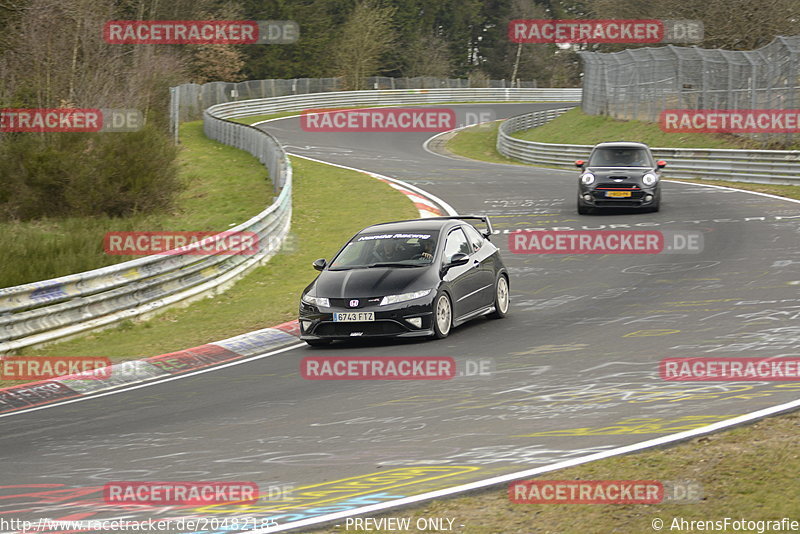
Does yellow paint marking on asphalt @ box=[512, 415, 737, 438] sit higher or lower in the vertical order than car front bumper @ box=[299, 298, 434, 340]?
higher

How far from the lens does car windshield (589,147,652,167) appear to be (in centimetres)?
2377

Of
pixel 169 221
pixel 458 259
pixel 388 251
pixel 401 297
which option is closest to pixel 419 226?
pixel 388 251

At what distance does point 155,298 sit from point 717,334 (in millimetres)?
Answer: 8093

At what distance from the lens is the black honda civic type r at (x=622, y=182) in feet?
76.3

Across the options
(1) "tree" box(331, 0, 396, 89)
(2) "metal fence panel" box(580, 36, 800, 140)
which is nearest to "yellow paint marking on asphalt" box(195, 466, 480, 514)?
(2) "metal fence panel" box(580, 36, 800, 140)

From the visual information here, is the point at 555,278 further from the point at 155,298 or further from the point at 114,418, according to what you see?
the point at 114,418

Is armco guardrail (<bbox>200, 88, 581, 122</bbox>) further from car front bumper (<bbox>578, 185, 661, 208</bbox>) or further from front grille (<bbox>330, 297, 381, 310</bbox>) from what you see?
front grille (<bbox>330, 297, 381, 310</bbox>)

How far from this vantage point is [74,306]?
13.9 metres

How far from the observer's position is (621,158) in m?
24.0

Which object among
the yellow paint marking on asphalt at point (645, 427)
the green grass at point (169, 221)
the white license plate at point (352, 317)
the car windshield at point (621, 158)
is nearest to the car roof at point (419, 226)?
the white license plate at point (352, 317)

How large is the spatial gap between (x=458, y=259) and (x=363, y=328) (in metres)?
1.52

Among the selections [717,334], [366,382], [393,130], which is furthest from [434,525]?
[393,130]

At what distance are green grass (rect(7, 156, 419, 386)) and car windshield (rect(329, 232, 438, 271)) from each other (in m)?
1.73

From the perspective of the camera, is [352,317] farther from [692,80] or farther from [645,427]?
[692,80]
